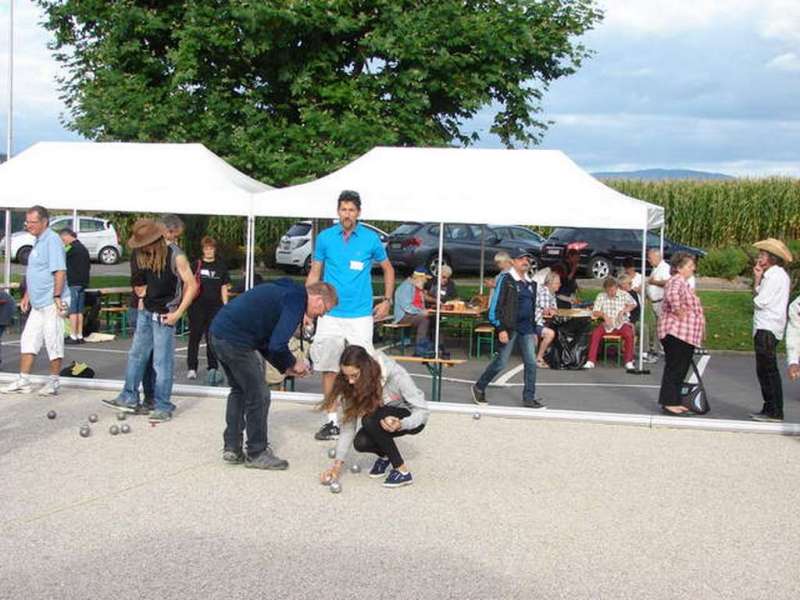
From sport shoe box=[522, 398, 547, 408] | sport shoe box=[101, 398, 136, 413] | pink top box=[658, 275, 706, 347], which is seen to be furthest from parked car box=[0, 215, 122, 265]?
pink top box=[658, 275, 706, 347]

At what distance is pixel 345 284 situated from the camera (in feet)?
30.2

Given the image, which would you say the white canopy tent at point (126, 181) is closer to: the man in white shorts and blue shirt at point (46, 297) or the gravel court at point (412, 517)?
the man in white shorts and blue shirt at point (46, 297)

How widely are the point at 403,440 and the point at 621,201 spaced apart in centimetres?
665

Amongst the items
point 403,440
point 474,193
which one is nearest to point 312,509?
A: point 403,440

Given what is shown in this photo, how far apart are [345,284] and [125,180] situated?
28.8ft

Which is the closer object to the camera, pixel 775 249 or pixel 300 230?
pixel 775 249

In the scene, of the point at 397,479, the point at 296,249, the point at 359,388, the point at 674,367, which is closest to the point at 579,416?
the point at 674,367

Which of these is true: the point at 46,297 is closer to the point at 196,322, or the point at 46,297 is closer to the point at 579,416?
the point at 196,322

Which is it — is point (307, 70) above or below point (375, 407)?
above

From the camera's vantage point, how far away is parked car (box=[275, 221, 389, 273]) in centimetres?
3212

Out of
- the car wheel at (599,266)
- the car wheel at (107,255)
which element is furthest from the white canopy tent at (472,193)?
the car wheel at (107,255)

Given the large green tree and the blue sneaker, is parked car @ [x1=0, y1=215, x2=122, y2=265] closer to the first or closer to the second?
the large green tree

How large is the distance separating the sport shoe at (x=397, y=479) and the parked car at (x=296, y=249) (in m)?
24.1

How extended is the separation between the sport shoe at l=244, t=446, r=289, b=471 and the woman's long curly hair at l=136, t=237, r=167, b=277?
2.44 metres
